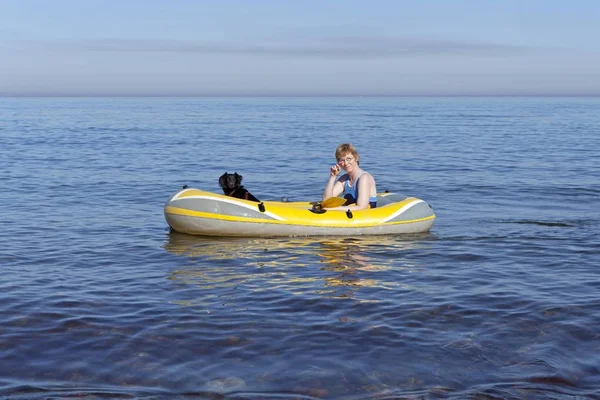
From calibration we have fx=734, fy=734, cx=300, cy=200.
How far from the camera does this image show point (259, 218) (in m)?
11.9

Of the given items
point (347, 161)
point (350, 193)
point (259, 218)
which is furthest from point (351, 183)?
point (259, 218)

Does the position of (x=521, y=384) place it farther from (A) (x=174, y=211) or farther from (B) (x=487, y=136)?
(B) (x=487, y=136)

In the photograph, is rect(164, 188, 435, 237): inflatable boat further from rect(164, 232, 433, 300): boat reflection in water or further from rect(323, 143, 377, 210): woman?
rect(323, 143, 377, 210): woman

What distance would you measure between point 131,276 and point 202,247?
6.83 ft

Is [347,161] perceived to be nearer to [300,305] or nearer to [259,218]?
[259,218]

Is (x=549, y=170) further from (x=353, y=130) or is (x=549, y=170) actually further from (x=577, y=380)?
(x=353, y=130)

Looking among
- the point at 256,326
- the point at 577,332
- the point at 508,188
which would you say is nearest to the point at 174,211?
the point at 256,326

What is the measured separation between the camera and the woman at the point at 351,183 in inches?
459

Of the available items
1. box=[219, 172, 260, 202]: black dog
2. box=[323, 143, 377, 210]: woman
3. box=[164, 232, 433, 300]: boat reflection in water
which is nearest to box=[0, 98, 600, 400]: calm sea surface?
box=[164, 232, 433, 300]: boat reflection in water

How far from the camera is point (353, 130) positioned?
49688 millimetres

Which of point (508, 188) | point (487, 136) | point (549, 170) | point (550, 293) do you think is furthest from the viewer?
point (487, 136)

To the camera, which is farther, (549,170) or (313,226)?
(549,170)

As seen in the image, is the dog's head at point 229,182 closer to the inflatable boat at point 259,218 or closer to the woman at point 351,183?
the inflatable boat at point 259,218

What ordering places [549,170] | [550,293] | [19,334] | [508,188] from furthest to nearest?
[549,170]
[508,188]
[550,293]
[19,334]
